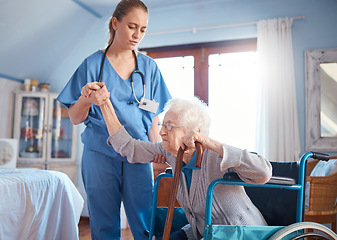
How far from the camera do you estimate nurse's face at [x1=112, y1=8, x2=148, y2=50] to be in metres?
1.55

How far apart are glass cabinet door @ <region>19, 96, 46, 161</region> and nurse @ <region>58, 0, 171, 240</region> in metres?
2.65

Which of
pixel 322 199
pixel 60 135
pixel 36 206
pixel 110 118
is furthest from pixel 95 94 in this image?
pixel 60 135

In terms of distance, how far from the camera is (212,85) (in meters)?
3.84

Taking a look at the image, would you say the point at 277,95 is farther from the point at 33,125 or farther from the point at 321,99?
the point at 33,125

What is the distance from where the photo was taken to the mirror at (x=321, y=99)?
10.9 ft

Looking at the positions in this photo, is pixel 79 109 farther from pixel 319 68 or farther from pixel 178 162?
pixel 319 68

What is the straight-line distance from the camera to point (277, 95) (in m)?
3.40

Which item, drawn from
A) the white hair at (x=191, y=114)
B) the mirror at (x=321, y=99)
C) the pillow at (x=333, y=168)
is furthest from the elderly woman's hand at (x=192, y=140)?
the mirror at (x=321, y=99)

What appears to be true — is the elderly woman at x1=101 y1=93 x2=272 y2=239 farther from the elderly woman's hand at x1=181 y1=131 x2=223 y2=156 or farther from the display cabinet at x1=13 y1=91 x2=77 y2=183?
the display cabinet at x1=13 y1=91 x2=77 y2=183

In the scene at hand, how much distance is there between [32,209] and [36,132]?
7.05 feet

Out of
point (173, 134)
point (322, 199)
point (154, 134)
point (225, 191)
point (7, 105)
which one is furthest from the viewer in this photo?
point (7, 105)

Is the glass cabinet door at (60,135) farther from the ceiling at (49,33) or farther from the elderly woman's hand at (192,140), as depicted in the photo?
the elderly woman's hand at (192,140)

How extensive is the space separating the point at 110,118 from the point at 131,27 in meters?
0.43

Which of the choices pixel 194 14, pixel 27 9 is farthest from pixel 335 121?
pixel 27 9
